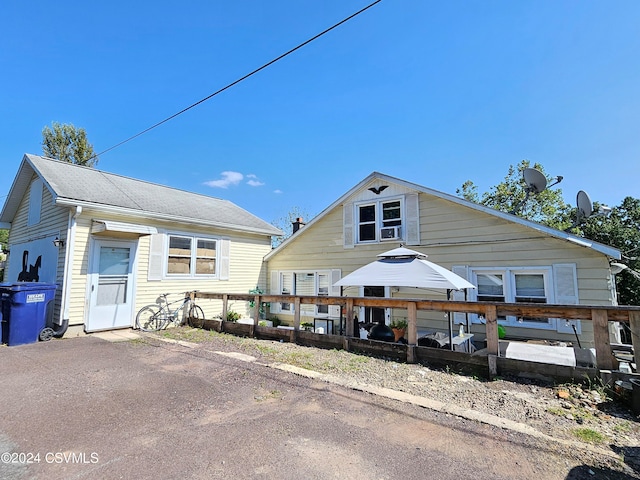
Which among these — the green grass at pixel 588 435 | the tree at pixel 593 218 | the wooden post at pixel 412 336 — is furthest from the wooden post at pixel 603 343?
the tree at pixel 593 218

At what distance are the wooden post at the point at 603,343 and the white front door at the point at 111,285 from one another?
9919mm

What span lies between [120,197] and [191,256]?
8.65 feet

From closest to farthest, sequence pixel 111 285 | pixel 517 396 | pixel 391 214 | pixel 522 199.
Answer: pixel 517 396
pixel 111 285
pixel 391 214
pixel 522 199

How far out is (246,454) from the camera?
100 inches

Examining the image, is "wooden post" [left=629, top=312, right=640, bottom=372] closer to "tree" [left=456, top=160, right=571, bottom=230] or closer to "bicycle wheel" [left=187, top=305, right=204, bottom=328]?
"bicycle wheel" [left=187, top=305, right=204, bottom=328]

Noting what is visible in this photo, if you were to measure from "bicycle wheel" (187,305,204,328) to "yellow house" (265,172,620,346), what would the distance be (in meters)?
2.91

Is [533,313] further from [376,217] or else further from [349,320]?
[376,217]

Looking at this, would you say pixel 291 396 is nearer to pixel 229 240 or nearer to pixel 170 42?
pixel 229 240

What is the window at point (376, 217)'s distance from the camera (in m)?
9.61

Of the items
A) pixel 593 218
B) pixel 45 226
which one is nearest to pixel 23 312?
pixel 45 226

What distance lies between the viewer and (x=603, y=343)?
384 cm

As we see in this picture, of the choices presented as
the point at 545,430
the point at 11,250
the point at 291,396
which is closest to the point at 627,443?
the point at 545,430

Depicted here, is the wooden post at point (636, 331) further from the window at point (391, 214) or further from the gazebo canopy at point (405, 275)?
the window at point (391, 214)

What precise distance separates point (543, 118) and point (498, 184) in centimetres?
1408
